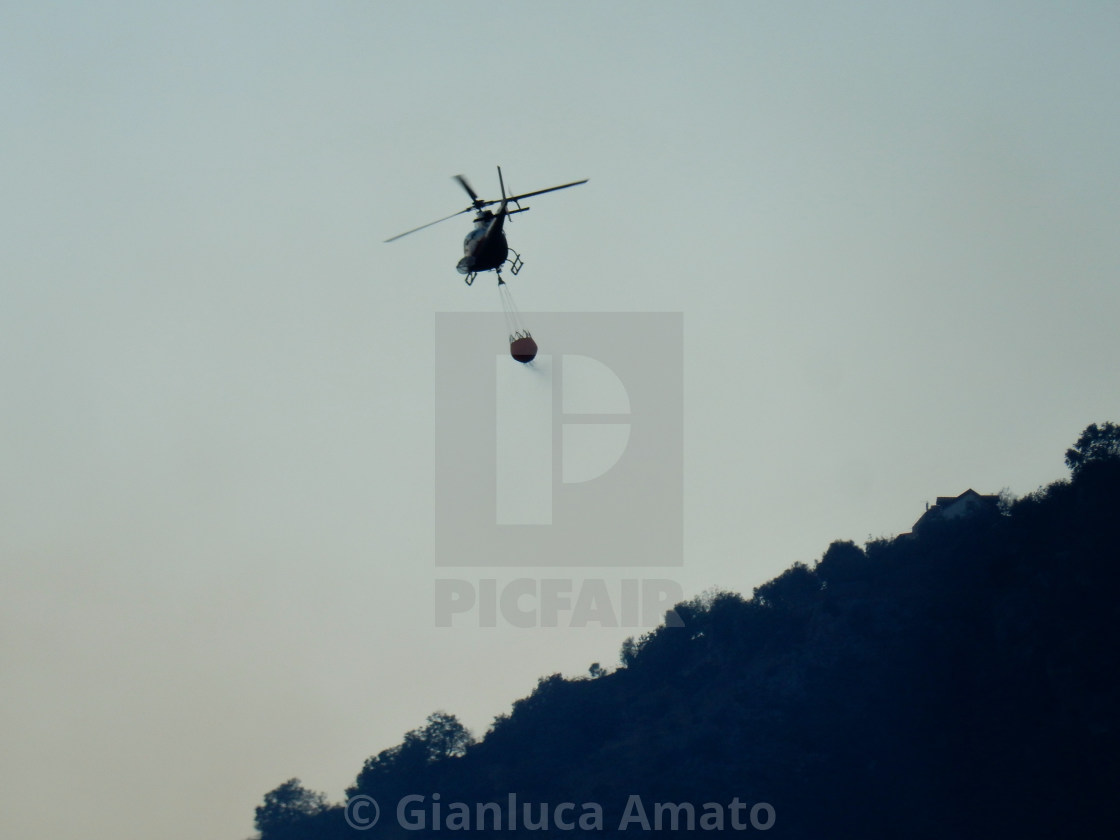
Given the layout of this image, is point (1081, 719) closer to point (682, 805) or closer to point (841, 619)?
point (841, 619)

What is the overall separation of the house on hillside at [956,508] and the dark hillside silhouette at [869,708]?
2.90 ft

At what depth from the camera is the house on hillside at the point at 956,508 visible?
129250 mm

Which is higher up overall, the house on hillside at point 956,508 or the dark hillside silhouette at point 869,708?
the house on hillside at point 956,508

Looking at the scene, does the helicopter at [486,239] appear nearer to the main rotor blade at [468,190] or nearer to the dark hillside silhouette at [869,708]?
the main rotor blade at [468,190]

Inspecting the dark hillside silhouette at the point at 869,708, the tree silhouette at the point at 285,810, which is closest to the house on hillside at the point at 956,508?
the dark hillside silhouette at the point at 869,708

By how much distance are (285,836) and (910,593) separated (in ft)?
275

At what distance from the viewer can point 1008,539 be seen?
4692 inches

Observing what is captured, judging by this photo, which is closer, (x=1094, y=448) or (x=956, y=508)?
(x=1094, y=448)

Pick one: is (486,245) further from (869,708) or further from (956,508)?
(956,508)

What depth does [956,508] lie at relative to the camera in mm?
133625

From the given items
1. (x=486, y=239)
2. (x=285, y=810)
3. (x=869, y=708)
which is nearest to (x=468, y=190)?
(x=486, y=239)

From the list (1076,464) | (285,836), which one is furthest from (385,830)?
(1076,464)

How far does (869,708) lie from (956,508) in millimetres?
33564

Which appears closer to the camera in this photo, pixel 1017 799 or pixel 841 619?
pixel 1017 799
